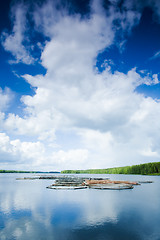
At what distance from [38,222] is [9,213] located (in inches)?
306

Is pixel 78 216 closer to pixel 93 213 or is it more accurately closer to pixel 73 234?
pixel 93 213

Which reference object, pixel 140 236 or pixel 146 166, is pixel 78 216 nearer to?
pixel 140 236

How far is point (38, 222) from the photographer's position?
939 inches

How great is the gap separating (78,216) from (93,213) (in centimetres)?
308

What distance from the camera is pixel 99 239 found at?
17.9 meters

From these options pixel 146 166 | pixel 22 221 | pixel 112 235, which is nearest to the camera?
pixel 112 235

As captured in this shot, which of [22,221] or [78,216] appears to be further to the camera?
[78,216]

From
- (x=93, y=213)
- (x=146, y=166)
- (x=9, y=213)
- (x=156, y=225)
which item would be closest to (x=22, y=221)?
(x=9, y=213)

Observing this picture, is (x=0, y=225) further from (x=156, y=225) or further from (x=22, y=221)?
(x=156, y=225)

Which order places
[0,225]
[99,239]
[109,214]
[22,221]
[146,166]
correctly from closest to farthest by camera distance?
[99,239], [0,225], [22,221], [109,214], [146,166]

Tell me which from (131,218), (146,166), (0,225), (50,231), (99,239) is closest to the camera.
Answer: (99,239)

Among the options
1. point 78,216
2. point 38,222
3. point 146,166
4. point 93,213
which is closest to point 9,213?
point 38,222

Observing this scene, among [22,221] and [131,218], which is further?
[131,218]

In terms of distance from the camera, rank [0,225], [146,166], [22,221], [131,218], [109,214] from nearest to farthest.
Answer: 1. [0,225]
2. [22,221]
3. [131,218]
4. [109,214]
5. [146,166]
